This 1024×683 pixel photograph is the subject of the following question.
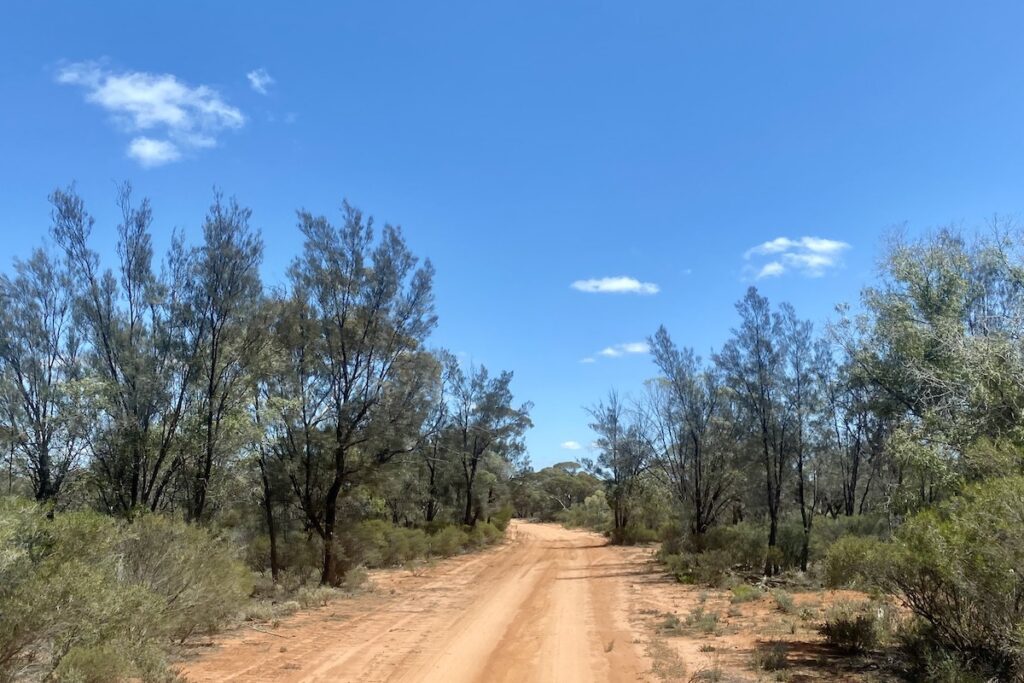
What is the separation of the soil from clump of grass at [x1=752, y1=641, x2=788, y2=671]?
12 cm

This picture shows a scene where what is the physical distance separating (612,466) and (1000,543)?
118 feet

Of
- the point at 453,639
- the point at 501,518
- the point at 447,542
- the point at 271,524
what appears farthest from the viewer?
the point at 501,518

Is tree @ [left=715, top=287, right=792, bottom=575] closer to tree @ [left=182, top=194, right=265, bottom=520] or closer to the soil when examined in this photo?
the soil

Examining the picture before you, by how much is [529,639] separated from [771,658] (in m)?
4.32

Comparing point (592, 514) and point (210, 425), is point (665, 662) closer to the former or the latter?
point (210, 425)

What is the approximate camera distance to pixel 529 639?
1214 centimetres

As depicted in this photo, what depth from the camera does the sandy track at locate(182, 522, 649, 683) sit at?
948cm

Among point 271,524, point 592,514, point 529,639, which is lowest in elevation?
point 592,514

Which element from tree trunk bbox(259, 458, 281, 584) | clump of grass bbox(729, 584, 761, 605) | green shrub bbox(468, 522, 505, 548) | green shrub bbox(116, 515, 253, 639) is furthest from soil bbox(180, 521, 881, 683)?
green shrub bbox(468, 522, 505, 548)

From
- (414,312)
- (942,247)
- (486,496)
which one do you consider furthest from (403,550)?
(942,247)

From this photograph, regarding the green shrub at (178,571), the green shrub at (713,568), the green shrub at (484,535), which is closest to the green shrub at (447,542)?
the green shrub at (484,535)

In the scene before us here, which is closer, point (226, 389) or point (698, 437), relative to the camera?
point (226, 389)

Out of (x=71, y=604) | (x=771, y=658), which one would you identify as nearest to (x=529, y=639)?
(x=771, y=658)

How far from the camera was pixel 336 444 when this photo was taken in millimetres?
19641
